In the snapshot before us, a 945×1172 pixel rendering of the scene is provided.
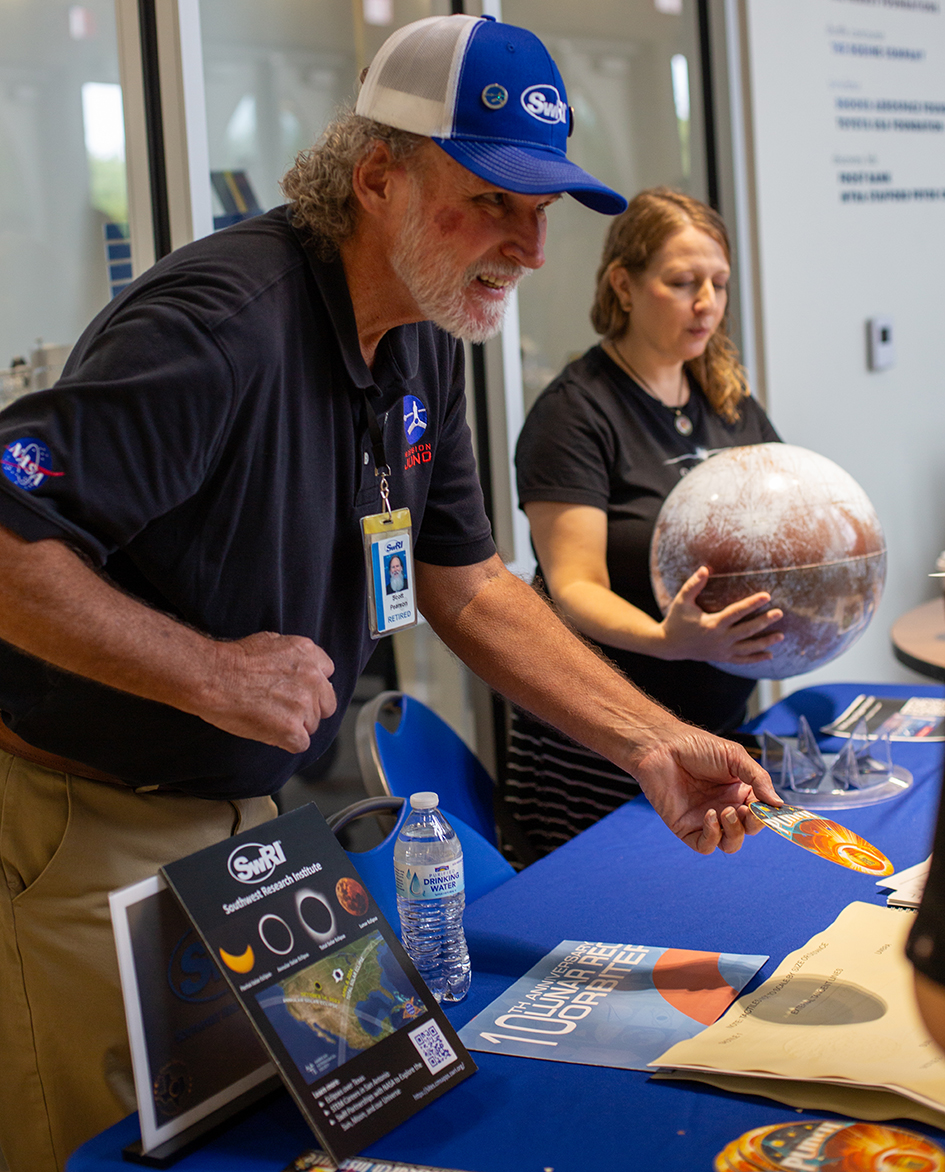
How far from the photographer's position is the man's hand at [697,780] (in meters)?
1.39

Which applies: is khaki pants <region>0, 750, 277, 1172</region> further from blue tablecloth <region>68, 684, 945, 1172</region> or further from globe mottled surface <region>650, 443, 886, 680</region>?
globe mottled surface <region>650, 443, 886, 680</region>

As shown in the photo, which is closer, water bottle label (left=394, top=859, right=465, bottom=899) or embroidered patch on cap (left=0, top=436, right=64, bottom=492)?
embroidered patch on cap (left=0, top=436, right=64, bottom=492)

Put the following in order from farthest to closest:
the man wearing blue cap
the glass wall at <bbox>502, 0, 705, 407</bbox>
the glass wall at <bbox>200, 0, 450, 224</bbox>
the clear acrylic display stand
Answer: the glass wall at <bbox>502, 0, 705, 407</bbox>
the glass wall at <bbox>200, 0, 450, 224</bbox>
the clear acrylic display stand
the man wearing blue cap

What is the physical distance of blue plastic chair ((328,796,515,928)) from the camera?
156 centimetres

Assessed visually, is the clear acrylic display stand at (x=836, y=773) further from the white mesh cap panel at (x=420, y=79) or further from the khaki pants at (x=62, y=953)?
the white mesh cap panel at (x=420, y=79)

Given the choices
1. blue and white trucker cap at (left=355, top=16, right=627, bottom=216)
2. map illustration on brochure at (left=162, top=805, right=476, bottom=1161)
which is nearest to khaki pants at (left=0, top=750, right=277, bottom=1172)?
map illustration on brochure at (left=162, top=805, right=476, bottom=1161)

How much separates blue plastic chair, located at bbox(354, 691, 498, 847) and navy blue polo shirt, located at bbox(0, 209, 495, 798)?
586 millimetres

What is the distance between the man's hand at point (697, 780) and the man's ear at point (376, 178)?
2.53 ft

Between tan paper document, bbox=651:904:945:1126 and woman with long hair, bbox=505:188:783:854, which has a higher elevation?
woman with long hair, bbox=505:188:783:854

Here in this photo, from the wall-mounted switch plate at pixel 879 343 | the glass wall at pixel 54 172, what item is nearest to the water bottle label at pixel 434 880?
the glass wall at pixel 54 172

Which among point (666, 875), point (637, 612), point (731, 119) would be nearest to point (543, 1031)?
point (666, 875)

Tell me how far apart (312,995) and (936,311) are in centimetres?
460

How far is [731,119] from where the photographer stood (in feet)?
13.6

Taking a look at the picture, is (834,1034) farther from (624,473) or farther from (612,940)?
(624,473)
